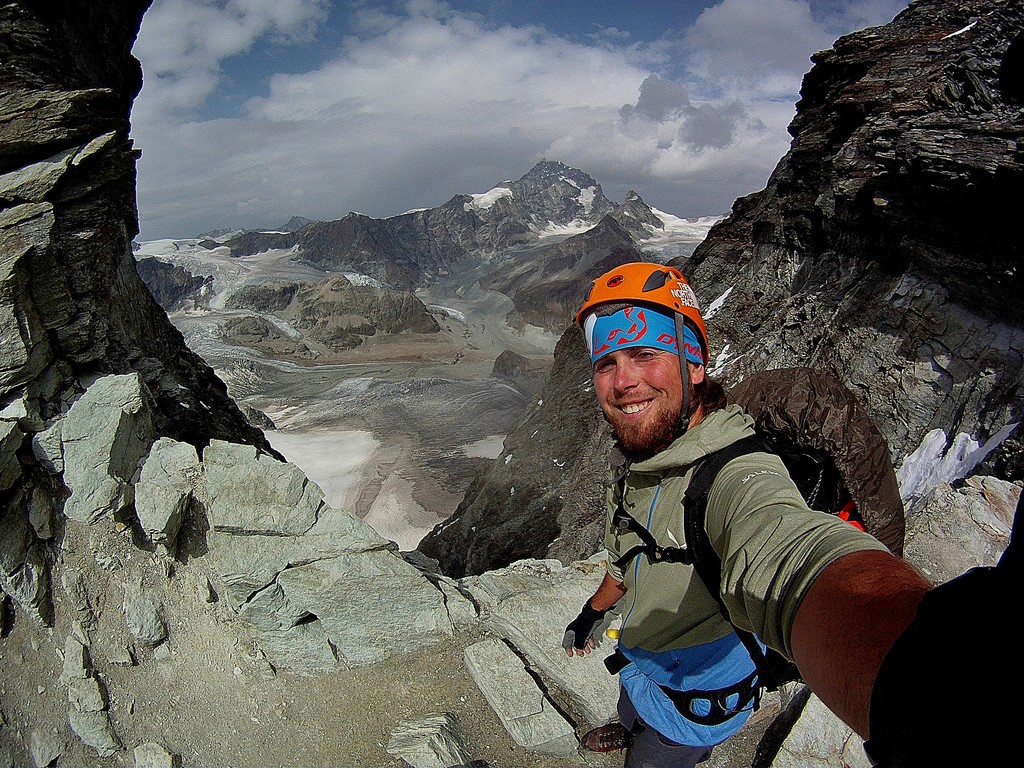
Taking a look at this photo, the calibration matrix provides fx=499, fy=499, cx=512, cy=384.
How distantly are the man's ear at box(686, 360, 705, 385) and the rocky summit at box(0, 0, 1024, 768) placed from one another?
3.97m

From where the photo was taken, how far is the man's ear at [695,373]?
321cm

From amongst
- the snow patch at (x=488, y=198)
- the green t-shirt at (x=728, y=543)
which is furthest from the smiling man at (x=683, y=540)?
the snow patch at (x=488, y=198)

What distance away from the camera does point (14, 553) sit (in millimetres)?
5438

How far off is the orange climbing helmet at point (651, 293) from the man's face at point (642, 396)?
34 cm

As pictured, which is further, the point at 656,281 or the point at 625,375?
the point at 656,281

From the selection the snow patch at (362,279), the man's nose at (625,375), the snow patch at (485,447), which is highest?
the man's nose at (625,375)

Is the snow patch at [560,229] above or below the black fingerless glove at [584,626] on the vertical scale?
below

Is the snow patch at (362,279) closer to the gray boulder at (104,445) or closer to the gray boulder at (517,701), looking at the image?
the gray boulder at (104,445)

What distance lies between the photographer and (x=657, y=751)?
3.69 meters

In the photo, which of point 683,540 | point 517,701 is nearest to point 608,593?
point 683,540

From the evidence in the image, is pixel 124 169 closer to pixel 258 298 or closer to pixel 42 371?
A: pixel 42 371

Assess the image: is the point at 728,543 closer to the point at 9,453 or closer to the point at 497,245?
the point at 9,453

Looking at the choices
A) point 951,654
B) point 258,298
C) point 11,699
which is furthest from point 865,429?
point 258,298

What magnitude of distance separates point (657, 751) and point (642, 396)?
9.00ft
